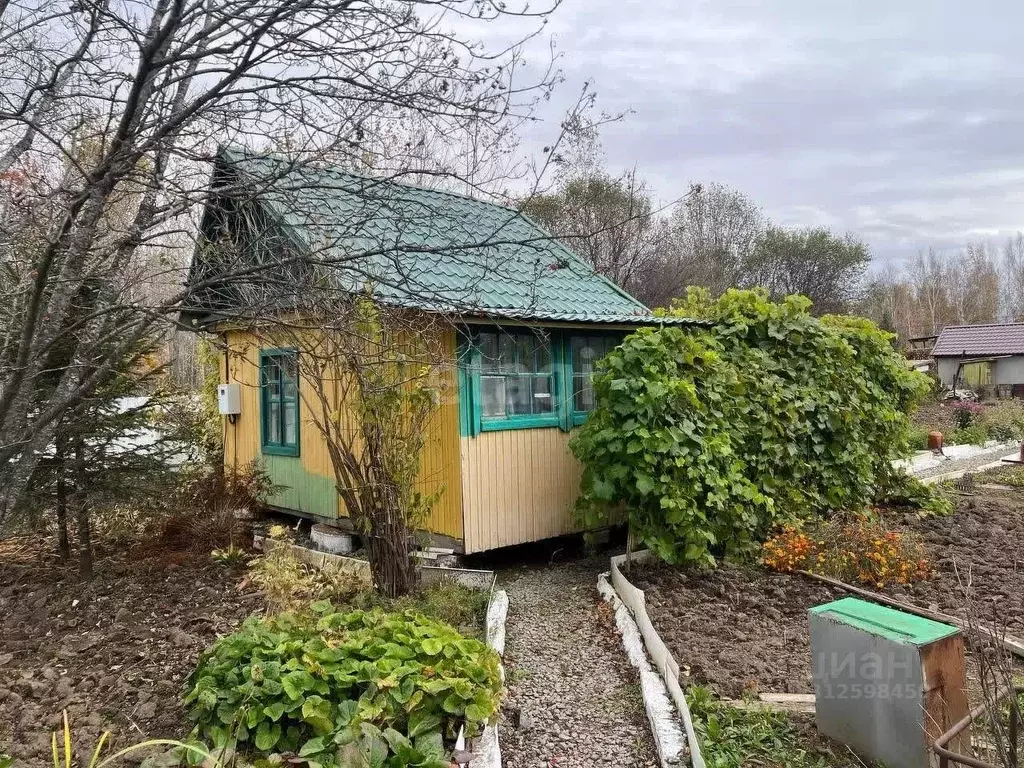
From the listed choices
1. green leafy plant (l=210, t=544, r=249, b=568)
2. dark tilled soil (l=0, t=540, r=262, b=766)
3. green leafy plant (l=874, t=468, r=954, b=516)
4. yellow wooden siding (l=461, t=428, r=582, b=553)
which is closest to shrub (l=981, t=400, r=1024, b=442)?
green leafy plant (l=874, t=468, r=954, b=516)

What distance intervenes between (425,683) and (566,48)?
10.7 ft

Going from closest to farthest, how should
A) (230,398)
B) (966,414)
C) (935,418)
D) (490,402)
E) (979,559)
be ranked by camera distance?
(979,559)
(490,402)
(230,398)
(966,414)
(935,418)

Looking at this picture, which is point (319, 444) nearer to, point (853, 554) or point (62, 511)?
point (62, 511)

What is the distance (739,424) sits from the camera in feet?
21.8

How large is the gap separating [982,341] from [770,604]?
2528cm

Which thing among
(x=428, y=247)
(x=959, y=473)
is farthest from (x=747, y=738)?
(x=959, y=473)

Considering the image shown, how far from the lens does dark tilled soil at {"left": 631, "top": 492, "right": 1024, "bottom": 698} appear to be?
165 inches

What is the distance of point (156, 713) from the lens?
11.5ft

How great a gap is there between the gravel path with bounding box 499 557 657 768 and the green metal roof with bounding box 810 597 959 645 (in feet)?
3.97

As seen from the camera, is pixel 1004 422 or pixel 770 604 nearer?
pixel 770 604

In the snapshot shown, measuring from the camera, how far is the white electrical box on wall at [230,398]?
8.64 metres

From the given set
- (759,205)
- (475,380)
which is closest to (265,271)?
(475,380)

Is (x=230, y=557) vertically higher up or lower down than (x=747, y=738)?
higher up

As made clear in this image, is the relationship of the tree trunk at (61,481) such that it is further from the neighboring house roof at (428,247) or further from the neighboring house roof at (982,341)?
the neighboring house roof at (982,341)
